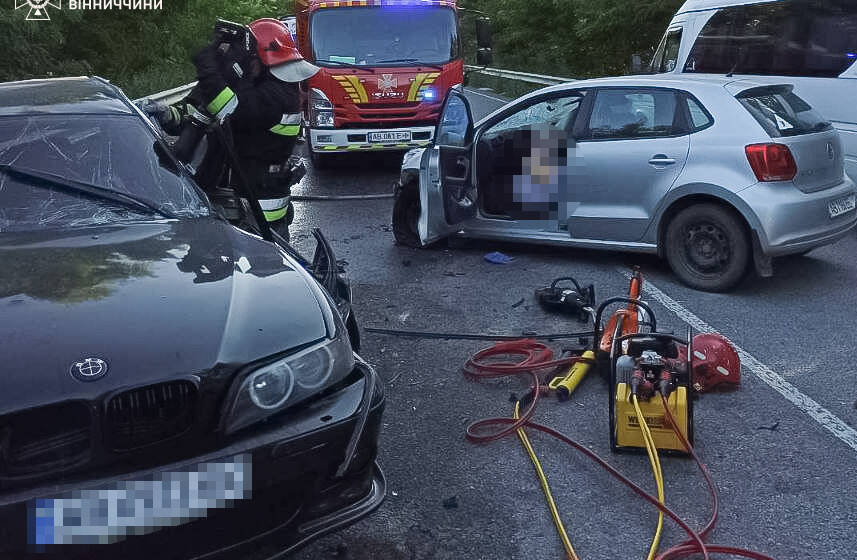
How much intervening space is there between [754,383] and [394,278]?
325 centimetres

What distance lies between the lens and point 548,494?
390 cm

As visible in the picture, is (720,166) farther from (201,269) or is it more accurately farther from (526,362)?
(201,269)

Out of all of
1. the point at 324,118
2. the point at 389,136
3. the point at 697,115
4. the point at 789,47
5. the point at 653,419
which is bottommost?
the point at 389,136

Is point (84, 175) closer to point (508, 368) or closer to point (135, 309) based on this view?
point (135, 309)

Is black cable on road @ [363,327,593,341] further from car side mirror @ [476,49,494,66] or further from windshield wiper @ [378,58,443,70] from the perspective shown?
car side mirror @ [476,49,494,66]

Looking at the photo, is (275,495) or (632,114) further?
(632,114)

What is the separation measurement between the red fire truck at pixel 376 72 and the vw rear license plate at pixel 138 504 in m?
10.3

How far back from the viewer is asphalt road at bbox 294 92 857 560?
3639 millimetres

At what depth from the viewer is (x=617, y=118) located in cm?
745

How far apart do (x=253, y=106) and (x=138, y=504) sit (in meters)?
3.85

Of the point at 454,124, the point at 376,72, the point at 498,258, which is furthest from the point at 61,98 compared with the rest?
the point at 376,72

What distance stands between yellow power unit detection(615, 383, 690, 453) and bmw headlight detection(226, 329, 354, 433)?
1.51 metres

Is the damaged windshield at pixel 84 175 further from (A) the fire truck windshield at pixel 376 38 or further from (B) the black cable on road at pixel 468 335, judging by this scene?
(A) the fire truck windshield at pixel 376 38

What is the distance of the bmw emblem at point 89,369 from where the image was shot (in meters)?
2.73
